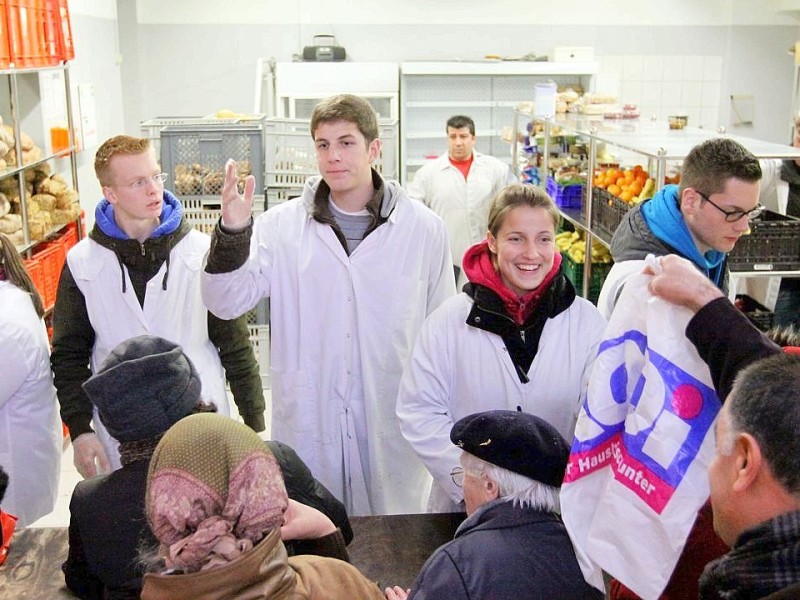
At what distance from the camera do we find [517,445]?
1761mm

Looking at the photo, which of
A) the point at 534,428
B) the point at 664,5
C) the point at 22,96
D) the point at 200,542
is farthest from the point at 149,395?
the point at 664,5

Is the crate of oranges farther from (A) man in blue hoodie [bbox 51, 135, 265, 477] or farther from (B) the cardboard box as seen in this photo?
(B) the cardboard box

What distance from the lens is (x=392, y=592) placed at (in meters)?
1.88

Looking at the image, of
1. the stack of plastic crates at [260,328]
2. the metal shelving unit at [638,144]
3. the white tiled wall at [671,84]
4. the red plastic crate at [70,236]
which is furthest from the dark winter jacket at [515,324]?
the white tiled wall at [671,84]

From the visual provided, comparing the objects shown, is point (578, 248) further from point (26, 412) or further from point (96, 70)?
point (96, 70)

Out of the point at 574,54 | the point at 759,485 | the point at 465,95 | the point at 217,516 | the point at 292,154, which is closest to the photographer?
the point at 759,485

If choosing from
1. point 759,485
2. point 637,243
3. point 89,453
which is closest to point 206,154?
point 89,453

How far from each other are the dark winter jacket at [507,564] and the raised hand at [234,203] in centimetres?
122

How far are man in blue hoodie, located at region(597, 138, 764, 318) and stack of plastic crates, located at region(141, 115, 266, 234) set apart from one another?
2.76 m

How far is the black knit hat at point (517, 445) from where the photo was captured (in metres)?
1.75

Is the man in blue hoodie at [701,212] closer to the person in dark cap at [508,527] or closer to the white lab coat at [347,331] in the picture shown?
the white lab coat at [347,331]

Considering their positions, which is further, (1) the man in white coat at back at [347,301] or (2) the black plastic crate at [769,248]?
(2) the black plastic crate at [769,248]

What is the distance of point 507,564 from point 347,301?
4.76 feet

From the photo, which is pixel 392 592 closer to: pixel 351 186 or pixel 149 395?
pixel 149 395
